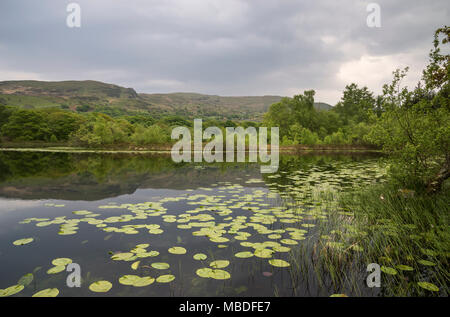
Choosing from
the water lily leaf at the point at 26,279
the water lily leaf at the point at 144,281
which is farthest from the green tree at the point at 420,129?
the water lily leaf at the point at 26,279

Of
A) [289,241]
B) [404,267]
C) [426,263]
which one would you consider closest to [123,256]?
[289,241]

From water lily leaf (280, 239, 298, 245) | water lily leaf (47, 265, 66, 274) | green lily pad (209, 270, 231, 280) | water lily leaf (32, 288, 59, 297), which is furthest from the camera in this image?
water lily leaf (280, 239, 298, 245)

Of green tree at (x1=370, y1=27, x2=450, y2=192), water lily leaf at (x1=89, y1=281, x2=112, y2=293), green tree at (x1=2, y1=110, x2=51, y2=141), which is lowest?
water lily leaf at (x1=89, y1=281, x2=112, y2=293)

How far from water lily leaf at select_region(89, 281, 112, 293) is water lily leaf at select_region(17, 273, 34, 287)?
99 cm

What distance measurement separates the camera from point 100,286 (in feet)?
10.2

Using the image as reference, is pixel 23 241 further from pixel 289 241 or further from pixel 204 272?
A: pixel 289 241

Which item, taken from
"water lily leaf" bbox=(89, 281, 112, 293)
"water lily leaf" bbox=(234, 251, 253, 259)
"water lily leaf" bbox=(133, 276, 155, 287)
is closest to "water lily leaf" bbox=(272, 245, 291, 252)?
"water lily leaf" bbox=(234, 251, 253, 259)

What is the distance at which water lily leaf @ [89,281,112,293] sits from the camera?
3.05m

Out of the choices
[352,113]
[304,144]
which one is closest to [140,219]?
[304,144]

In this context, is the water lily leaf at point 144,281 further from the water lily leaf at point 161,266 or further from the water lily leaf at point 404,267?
the water lily leaf at point 404,267

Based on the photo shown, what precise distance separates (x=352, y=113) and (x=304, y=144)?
41495 millimetres

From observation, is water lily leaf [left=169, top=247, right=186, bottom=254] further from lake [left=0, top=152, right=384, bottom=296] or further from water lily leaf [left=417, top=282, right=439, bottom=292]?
water lily leaf [left=417, top=282, right=439, bottom=292]

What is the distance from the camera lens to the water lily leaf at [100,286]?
305 centimetres

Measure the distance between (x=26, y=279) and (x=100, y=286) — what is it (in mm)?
1235
